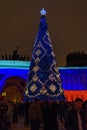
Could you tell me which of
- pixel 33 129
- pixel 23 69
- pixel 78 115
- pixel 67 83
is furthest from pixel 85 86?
pixel 78 115

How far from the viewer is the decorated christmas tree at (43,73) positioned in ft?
106

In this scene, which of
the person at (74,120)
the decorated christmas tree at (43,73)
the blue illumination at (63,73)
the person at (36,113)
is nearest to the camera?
the person at (74,120)

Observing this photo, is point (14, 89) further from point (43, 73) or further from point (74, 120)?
point (74, 120)

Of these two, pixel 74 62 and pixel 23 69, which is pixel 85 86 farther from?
pixel 74 62

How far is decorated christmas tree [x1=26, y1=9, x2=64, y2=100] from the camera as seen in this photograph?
3244 centimetres

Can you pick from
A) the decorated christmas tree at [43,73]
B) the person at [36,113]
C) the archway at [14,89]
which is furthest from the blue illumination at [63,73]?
the person at [36,113]

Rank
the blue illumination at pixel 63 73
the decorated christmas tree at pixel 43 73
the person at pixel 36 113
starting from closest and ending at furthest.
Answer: the person at pixel 36 113 → the decorated christmas tree at pixel 43 73 → the blue illumination at pixel 63 73

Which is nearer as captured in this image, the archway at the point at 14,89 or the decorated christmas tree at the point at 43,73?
the decorated christmas tree at the point at 43,73

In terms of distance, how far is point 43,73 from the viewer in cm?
3338

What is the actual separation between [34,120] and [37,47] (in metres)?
19.5

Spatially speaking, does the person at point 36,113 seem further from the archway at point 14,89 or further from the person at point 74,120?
the archway at point 14,89

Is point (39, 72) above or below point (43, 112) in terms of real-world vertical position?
above

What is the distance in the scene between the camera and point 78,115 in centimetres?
1009

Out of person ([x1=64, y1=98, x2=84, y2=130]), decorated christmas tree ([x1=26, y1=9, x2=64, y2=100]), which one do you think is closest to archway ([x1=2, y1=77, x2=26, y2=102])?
decorated christmas tree ([x1=26, y1=9, x2=64, y2=100])
